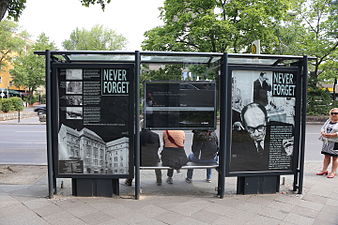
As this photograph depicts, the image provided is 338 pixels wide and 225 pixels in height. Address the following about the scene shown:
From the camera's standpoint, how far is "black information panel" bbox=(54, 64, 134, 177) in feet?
13.9

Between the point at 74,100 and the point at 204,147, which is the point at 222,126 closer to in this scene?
the point at 204,147

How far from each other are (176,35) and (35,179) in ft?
48.0

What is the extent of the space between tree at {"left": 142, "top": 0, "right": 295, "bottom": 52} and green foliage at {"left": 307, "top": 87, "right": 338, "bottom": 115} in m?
6.40

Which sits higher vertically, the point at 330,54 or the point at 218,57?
the point at 330,54

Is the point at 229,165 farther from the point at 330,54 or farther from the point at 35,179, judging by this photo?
the point at 330,54

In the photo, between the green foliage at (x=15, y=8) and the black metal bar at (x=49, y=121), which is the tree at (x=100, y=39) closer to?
the green foliage at (x=15, y=8)

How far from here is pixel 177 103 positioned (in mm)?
4480

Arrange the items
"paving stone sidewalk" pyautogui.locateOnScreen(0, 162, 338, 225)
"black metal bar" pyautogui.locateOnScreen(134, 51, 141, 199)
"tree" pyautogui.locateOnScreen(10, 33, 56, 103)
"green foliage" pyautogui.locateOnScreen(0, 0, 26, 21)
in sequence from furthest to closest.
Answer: "tree" pyautogui.locateOnScreen(10, 33, 56, 103) < "green foliage" pyautogui.locateOnScreen(0, 0, 26, 21) < "black metal bar" pyautogui.locateOnScreen(134, 51, 141, 199) < "paving stone sidewalk" pyautogui.locateOnScreen(0, 162, 338, 225)

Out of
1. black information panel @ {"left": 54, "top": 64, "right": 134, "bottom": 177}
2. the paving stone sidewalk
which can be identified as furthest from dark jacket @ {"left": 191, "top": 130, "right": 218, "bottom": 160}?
black information panel @ {"left": 54, "top": 64, "right": 134, "bottom": 177}

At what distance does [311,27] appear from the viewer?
2172 cm

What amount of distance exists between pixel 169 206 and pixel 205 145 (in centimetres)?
133

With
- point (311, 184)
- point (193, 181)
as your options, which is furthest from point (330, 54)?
point (193, 181)

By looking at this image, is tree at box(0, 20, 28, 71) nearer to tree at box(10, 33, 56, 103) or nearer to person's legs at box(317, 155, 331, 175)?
tree at box(10, 33, 56, 103)

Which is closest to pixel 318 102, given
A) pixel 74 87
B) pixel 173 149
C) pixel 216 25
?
pixel 216 25
